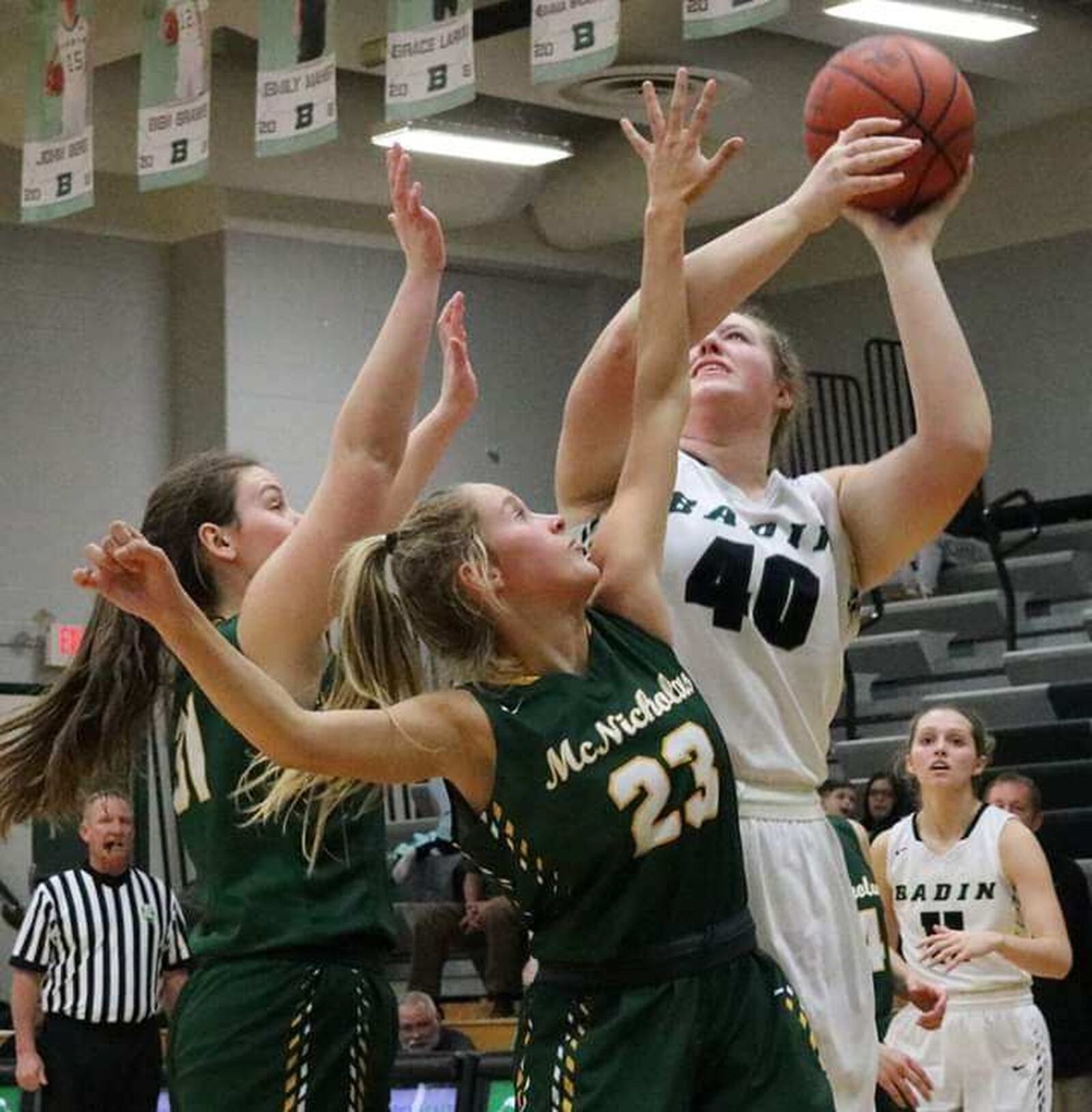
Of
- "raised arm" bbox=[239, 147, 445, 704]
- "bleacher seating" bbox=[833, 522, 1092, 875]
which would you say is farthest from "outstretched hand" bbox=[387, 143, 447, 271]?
"bleacher seating" bbox=[833, 522, 1092, 875]

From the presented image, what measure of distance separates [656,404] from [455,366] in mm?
927

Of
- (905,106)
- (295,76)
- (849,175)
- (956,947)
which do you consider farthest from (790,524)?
(295,76)

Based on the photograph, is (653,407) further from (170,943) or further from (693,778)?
(170,943)

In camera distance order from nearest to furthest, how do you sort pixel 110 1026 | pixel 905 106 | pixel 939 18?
pixel 905 106 → pixel 110 1026 → pixel 939 18

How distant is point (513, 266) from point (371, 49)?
3.66 m

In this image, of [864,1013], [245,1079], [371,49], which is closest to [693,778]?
[864,1013]

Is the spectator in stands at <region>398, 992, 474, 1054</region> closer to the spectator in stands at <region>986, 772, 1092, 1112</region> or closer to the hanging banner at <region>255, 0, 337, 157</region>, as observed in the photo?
the spectator in stands at <region>986, 772, 1092, 1112</region>

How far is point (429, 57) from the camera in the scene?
9094 millimetres

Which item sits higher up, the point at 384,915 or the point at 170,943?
the point at 384,915

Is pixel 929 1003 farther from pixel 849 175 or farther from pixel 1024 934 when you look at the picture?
pixel 1024 934

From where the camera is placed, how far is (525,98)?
12.7m

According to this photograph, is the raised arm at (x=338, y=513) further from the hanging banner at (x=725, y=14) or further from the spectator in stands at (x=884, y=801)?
the spectator in stands at (x=884, y=801)

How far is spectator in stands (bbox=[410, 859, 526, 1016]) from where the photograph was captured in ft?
36.8

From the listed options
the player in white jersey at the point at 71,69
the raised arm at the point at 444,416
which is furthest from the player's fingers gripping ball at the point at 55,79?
the raised arm at the point at 444,416
